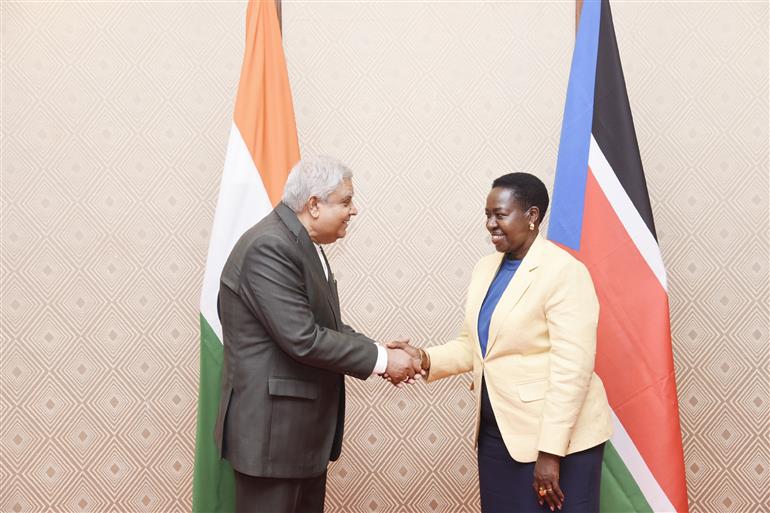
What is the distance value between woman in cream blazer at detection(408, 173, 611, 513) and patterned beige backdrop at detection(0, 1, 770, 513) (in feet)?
3.25

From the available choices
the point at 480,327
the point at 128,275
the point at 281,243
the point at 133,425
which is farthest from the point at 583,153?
the point at 133,425

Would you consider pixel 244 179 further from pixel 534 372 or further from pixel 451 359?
pixel 534 372

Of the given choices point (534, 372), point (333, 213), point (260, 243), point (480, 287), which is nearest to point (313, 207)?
point (333, 213)

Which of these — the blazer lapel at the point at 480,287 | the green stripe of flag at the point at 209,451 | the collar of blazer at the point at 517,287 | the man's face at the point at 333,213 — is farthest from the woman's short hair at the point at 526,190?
the green stripe of flag at the point at 209,451

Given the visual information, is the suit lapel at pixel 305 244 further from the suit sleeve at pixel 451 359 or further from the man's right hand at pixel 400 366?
the suit sleeve at pixel 451 359

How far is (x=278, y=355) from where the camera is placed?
2.04 m

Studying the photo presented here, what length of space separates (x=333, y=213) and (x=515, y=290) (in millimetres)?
591

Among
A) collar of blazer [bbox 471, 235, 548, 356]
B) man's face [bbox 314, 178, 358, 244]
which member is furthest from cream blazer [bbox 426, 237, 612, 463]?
man's face [bbox 314, 178, 358, 244]

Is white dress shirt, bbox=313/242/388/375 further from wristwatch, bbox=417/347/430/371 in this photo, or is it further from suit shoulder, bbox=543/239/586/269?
suit shoulder, bbox=543/239/586/269

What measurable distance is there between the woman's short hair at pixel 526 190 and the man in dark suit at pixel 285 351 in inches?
19.6

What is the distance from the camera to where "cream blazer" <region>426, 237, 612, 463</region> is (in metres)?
1.92

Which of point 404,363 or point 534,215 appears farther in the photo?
point 404,363

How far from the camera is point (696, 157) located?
10.1 feet

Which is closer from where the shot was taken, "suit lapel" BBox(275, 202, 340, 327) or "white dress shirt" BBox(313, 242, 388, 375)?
"suit lapel" BBox(275, 202, 340, 327)
